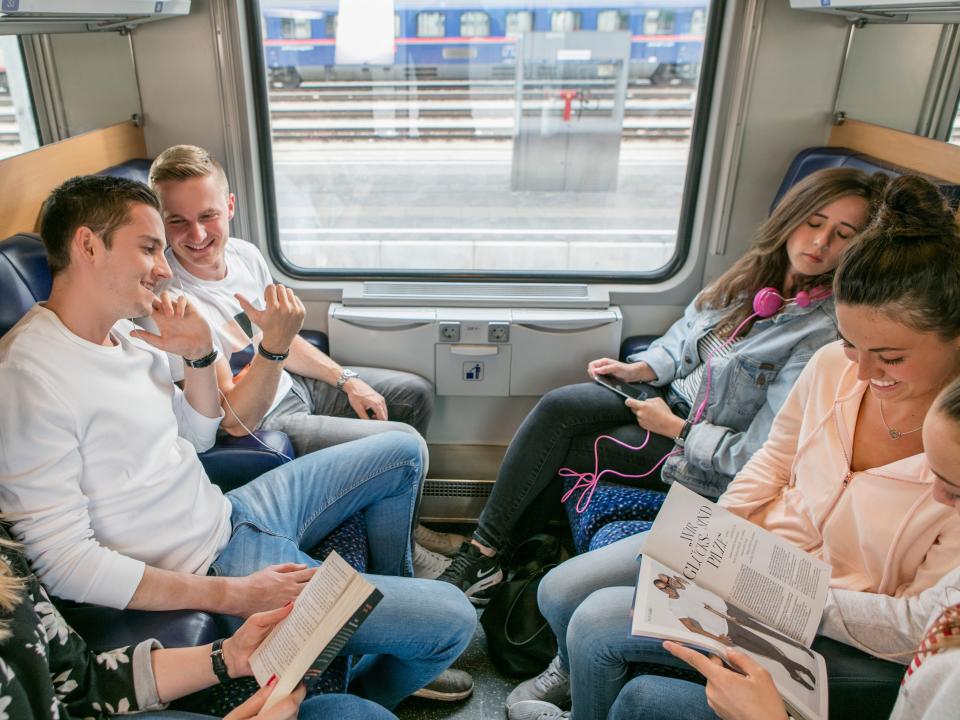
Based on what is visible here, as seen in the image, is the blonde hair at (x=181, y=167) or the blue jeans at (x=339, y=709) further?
the blonde hair at (x=181, y=167)

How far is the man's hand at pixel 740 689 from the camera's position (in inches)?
50.9

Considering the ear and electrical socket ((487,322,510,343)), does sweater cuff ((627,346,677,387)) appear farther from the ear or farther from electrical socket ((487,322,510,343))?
the ear

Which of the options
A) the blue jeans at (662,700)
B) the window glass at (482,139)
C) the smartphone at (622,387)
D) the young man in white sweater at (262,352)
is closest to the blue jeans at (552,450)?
the smartphone at (622,387)

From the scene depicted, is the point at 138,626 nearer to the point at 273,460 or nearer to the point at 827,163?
the point at 273,460

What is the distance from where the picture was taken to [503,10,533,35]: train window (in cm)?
290

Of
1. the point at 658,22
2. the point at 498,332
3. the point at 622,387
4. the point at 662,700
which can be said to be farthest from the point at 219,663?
the point at 658,22

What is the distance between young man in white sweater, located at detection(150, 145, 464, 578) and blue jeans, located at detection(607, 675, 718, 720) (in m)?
1.22

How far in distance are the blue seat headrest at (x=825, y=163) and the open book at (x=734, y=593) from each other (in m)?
1.49

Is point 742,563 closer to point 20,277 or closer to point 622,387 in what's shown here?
point 622,387

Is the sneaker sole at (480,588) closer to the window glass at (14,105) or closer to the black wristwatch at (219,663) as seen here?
the black wristwatch at (219,663)

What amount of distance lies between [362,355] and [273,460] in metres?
0.99

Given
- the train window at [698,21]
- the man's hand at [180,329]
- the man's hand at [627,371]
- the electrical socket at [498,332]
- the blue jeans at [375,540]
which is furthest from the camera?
the electrical socket at [498,332]

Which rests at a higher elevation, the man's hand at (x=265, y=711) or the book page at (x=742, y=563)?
the book page at (x=742, y=563)

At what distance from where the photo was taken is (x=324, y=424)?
8.49 feet
